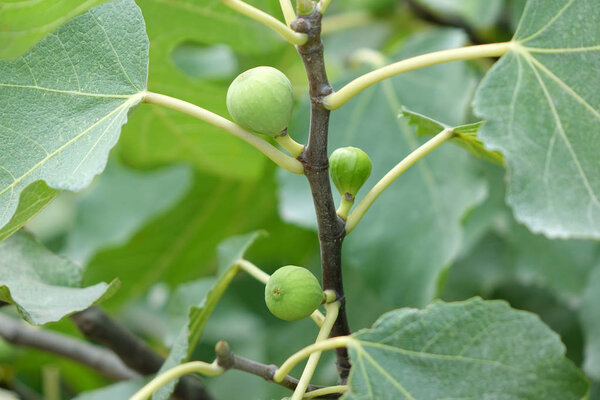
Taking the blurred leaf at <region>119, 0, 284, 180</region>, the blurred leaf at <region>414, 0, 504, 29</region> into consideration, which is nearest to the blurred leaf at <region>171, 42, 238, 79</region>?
the blurred leaf at <region>119, 0, 284, 180</region>

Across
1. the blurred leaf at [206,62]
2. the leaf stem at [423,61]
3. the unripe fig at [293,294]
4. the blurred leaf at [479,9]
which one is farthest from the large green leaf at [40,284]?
the blurred leaf at [479,9]

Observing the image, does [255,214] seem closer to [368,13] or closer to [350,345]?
[368,13]

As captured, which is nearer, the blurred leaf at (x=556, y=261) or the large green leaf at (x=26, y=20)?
the large green leaf at (x=26, y=20)

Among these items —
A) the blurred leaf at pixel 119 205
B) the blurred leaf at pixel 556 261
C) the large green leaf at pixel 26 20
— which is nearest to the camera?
the large green leaf at pixel 26 20

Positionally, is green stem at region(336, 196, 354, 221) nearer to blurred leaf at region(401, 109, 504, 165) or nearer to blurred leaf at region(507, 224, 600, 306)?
blurred leaf at region(401, 109, 504, 165)

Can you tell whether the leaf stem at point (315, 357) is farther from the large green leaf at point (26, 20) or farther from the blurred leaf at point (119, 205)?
the blurred leaf at point (119, 205)
